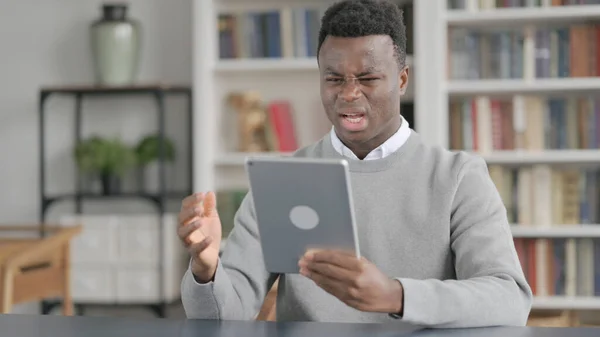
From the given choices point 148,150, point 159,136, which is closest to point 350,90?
point 159,136

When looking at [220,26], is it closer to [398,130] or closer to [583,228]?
[583,228]

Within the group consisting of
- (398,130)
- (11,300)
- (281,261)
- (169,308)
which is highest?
(398,130)

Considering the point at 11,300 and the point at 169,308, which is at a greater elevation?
the point at 11,300

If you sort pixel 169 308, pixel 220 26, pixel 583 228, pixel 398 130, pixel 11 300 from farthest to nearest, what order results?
1. pixel 169 308
2. pixel 220 26
3. pixel 583 228
4. pixel 11 300
5. pixel 398 130

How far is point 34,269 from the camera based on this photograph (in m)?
3.39

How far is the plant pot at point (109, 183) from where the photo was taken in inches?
162

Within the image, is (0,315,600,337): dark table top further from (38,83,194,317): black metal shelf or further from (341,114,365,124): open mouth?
(38,83,194,317): black metal shelf

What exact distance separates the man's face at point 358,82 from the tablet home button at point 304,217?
287 millimetres

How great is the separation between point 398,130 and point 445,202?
155mm

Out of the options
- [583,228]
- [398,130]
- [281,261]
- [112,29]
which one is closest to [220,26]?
[112,29]

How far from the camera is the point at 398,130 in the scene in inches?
65.1

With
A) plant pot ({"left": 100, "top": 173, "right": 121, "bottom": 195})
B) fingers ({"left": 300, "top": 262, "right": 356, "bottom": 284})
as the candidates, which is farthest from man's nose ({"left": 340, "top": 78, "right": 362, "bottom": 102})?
plant pot ({"left": 100, "top": 173, "right": 121, "bottom": 195})

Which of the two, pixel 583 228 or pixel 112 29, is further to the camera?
pixel 112 29

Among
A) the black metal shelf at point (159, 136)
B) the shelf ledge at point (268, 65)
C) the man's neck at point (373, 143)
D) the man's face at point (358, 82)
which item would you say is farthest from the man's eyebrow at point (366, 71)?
the black metal shelf at point (159, 136)
